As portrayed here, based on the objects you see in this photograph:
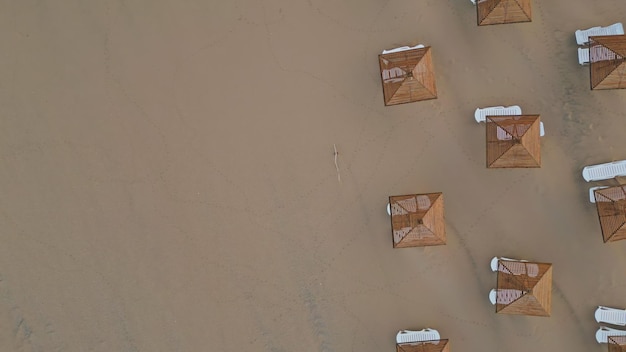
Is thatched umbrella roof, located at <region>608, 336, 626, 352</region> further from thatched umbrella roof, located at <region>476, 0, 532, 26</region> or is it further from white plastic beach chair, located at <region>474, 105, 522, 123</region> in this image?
thatched umbrella roof, located at <region>476, 0, 532, 26</region>

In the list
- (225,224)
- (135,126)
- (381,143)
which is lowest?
(225,224)

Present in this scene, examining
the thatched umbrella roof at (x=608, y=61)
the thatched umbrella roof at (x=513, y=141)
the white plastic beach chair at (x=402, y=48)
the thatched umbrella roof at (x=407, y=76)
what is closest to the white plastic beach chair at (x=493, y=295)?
the thatched umbrella roof at (x=513, y=141)

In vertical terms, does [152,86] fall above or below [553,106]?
above

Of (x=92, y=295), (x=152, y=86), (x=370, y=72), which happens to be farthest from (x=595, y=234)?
(x=92, y=295)

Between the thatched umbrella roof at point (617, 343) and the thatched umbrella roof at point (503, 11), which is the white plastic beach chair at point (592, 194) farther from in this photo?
the thatched umbrella roof at point (503, 11)

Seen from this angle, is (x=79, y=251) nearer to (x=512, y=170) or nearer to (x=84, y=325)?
(x=84, y=325)

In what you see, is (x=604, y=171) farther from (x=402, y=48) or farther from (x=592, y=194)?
(x=402, y=48)
